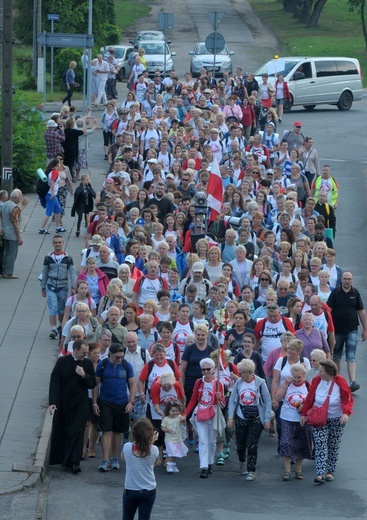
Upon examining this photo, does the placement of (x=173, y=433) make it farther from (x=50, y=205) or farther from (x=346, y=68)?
(x=346, y=68)

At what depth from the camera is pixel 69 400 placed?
1427 centimetres

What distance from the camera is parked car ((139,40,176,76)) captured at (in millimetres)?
47719

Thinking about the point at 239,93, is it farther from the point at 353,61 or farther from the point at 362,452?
the point at 362,452

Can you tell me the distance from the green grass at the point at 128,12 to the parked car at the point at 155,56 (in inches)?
724

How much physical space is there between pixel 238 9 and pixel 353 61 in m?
35.8

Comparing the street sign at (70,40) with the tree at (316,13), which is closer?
the street sign at (70,40)

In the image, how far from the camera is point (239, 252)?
18531 millimetres

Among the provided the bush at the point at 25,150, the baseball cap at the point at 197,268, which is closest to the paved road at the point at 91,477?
the baseball cap at the point at 197,268

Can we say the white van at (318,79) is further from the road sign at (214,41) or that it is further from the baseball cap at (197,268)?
the baseball cap at (197,268)

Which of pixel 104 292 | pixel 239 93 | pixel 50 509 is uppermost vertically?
pixel 239 93

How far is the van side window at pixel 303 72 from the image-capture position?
43156mm

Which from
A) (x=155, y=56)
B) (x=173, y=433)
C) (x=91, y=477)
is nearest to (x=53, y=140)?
(x=173, y=433)

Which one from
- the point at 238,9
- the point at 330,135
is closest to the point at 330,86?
the point at 330,135

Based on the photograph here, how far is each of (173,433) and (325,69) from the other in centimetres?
3109
